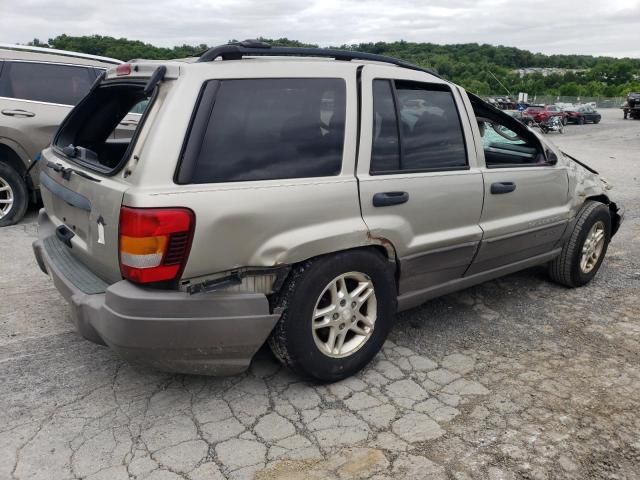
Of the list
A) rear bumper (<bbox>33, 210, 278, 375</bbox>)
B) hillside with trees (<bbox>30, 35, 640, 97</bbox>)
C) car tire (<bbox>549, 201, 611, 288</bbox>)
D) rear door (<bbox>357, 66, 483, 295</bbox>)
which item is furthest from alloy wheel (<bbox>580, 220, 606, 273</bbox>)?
hillside with trees (<bbox>30, 35, 640, 97</bbox>)

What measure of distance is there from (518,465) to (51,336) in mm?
2835

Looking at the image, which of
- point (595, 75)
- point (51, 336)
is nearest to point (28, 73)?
point (51, 336)

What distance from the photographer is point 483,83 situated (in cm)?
4866

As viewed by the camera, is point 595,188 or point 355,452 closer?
point 355,452

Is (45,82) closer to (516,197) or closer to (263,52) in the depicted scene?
(263,52)

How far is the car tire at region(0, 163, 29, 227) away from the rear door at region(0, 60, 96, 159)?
289mm

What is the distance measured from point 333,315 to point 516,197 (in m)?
1.68

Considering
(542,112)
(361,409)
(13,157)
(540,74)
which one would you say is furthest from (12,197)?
(540,74)

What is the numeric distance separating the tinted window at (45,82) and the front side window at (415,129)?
4.60 m

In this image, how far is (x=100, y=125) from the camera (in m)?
3.75

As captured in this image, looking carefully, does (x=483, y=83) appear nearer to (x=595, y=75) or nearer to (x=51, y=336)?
(x=51, y=336)

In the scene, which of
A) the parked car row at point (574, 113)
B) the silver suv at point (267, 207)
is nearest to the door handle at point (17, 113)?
the silver suv at point (267, 207)

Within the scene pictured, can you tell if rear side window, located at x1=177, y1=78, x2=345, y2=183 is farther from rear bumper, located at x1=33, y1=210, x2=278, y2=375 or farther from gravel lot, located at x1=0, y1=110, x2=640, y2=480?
gravel lot, located at x1=0, y1=110, x2=640, y2=480

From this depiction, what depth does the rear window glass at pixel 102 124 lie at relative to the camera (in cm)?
352
